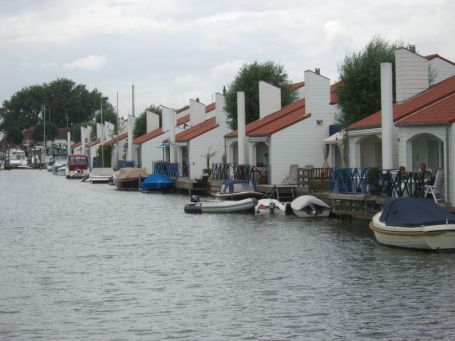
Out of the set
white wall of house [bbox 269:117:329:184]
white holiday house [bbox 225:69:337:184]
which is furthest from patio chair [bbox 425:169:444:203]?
white wall of house [bbox 269:117:329:184]

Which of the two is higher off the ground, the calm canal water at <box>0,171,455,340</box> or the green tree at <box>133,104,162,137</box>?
the green tree at <box>133,104,162,137</box>

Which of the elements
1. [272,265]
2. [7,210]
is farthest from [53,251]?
[7,210]

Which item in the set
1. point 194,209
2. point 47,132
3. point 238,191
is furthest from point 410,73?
point 47,132

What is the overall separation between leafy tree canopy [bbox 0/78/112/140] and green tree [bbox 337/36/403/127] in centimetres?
13681

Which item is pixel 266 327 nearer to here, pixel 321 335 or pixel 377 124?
pixel 321 335

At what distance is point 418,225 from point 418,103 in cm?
1265

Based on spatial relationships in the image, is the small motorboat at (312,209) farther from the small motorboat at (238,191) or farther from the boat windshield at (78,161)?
the boat windshield at (78,161)

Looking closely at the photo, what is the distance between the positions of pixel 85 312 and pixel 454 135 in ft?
54.2

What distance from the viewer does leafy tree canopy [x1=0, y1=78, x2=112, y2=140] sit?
179375 mm

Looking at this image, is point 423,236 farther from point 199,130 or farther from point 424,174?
point 199,130

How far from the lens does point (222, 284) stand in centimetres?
2134

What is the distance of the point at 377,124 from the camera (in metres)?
36.3

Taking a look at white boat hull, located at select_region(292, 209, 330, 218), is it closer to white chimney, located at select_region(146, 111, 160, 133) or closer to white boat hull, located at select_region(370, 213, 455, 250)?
white boat hull, located at select_region(370, 213, 455, 250)

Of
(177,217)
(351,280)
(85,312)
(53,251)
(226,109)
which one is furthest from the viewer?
(226,109)
